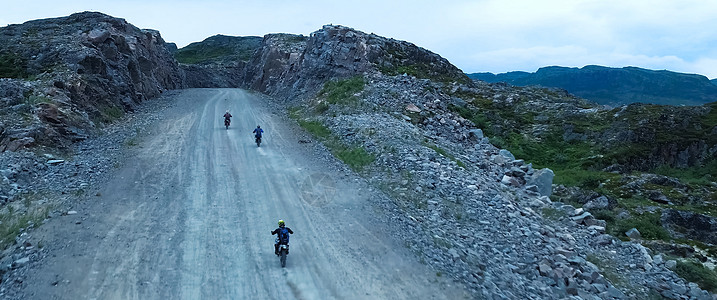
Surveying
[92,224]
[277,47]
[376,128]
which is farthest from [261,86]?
[92,224]

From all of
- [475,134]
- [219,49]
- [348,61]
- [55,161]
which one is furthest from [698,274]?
[219,49]

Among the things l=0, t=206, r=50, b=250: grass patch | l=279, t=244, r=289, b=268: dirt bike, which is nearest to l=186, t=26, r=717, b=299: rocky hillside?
l=279, t=244, r=289, b=268: dirt bike

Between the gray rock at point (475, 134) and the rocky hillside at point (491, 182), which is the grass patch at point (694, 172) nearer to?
the rocky hillside at point (491, 182)

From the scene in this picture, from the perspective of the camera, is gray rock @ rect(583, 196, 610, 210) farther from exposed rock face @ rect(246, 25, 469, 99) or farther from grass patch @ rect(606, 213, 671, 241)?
exposed rock face @ rect(246, 25, 469, 99)

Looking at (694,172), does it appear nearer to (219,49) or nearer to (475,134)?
(475,134)

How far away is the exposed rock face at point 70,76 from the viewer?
22.9 meters

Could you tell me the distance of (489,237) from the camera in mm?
14359

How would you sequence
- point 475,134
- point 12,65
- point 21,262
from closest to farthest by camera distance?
1. point 21,262
2. point 475,134
3. point 12,65

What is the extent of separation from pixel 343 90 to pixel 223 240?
2396cm

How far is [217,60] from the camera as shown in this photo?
119 m

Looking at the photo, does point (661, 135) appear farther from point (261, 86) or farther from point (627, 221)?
point (261, 86)

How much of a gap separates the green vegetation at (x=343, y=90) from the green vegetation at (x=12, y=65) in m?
21.9

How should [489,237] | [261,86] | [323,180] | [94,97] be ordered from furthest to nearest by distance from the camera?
[261,86]
[94,97]
[323,180]
[489,237]

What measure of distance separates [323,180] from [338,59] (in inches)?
974
